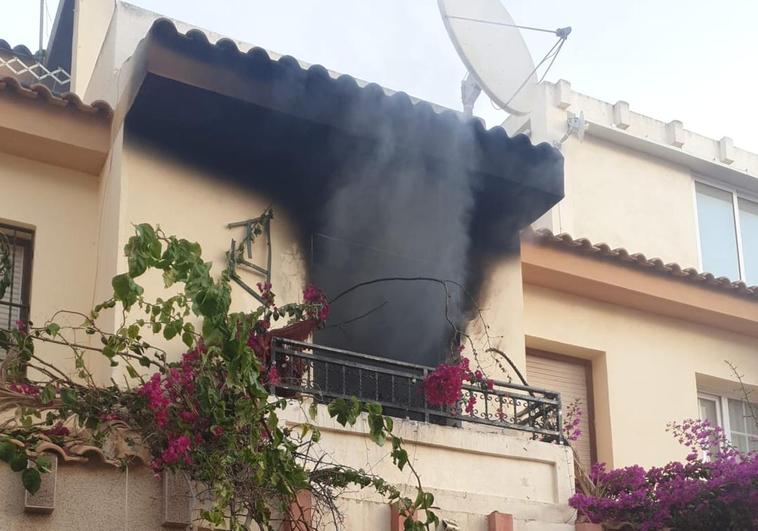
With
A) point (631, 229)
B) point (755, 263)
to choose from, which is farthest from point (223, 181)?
point (755, 263)

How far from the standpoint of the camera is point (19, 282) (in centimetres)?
1050

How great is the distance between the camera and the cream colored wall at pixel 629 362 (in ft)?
42.0

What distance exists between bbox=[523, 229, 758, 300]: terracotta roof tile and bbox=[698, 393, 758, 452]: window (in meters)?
1.21

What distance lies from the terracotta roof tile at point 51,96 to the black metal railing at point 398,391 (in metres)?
2.62

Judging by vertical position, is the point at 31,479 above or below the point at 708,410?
A: below

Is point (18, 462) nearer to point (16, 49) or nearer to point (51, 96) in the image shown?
point (51, 96)

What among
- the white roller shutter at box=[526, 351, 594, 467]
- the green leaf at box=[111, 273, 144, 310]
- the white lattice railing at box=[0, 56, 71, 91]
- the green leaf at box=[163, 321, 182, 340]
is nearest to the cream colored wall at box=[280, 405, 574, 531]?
the green leaf at box=[163, 321, 182, 340]

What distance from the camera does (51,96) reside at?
34.0 feet

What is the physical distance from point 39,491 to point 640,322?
7260 mm

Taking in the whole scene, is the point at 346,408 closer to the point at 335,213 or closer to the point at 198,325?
the point at 198,325

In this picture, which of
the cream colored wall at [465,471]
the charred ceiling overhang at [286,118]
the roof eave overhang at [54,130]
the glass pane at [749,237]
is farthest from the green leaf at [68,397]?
the glass pane at [749,237]

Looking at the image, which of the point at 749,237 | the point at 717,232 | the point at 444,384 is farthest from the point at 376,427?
the point at 749,237

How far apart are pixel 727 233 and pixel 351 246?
7.14m

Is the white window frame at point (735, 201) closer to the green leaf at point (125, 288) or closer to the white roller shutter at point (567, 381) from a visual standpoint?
the white roller shutter at point (567, 381)
